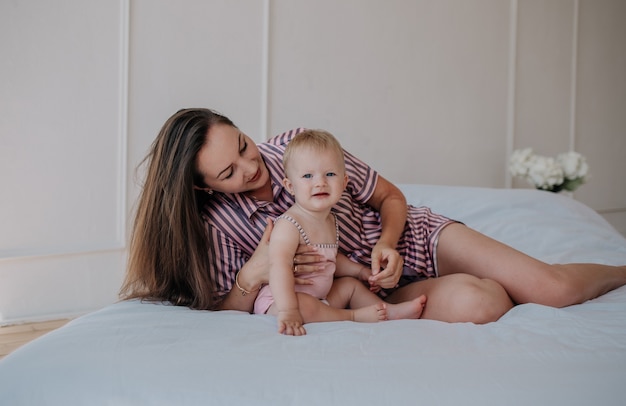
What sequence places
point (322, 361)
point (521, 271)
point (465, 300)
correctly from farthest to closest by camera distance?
1. point (521, 271)
2. point (465, 300)
3. point (322, 361)

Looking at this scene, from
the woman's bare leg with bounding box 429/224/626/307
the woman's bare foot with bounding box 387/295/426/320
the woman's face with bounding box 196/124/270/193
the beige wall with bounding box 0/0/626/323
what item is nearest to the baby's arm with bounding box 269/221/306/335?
the woman's face with bounding box 196/124/270/193

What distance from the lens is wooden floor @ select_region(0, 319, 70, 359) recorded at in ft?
8.39

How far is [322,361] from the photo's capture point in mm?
1315

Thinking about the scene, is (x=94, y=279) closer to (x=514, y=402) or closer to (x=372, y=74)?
(x=372, y=74)

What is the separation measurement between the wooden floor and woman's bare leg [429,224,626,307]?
1.61m

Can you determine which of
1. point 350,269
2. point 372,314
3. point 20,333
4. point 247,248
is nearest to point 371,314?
point 372,314

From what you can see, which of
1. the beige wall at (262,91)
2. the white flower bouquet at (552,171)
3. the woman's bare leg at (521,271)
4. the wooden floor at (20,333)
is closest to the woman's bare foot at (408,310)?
the woman's bare leg at (521,271)

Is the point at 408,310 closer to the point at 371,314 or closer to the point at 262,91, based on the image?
the point at 371,314

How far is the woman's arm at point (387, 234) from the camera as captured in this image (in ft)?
5.65

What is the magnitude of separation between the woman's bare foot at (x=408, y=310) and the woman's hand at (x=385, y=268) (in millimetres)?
66

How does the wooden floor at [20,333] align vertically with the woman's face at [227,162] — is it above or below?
below

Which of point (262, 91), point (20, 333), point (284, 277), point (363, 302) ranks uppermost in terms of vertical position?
point (262, 91)

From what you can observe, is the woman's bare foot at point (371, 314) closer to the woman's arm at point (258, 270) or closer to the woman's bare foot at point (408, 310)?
the woman's bare foot at point (408, 310)

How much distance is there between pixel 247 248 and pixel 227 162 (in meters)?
0.28
